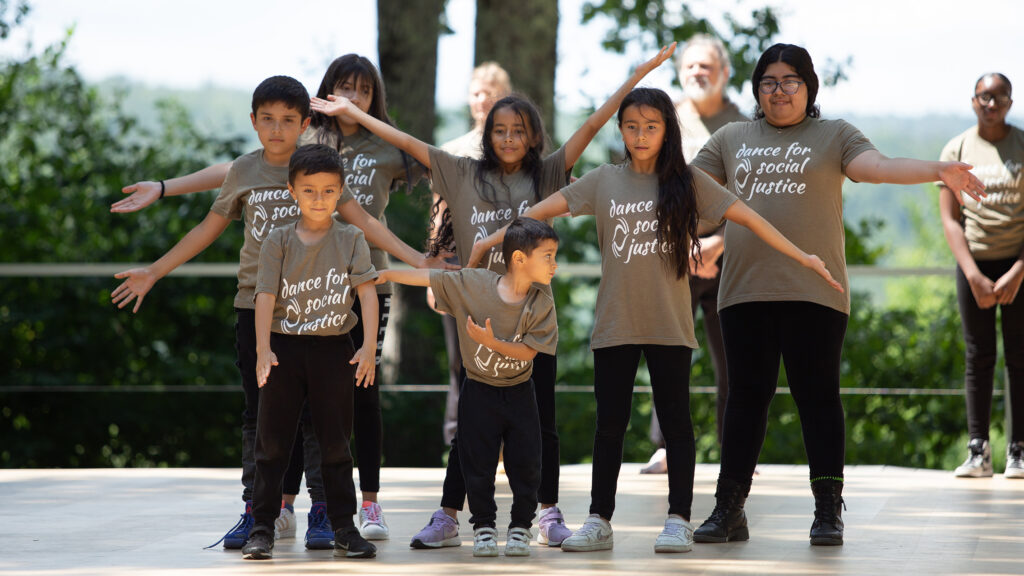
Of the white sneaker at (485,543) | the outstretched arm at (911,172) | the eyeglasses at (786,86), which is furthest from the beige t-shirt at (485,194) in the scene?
the outstretched arm at (911,172)

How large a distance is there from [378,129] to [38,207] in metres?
4.78

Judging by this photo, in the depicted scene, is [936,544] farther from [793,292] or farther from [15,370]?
[15,370]

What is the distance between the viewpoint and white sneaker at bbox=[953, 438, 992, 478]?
476 centimetres

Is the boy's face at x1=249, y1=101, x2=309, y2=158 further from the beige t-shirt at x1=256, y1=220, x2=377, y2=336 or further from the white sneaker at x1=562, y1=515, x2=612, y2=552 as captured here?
the white sneaker at x1=562, y1=515, x2=612, y2=552

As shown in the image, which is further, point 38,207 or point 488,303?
point 38,207

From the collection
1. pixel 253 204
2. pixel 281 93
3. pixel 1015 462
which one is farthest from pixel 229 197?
pixel 1015 462

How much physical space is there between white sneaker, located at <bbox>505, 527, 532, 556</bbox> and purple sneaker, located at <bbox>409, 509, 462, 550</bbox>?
19 cm

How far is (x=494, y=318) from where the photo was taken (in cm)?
323

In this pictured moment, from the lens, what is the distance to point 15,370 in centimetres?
719

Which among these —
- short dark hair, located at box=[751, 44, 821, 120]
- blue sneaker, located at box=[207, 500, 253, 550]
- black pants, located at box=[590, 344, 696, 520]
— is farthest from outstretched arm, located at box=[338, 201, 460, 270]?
short dark hair, located at box=[751, 44, 821, 120]

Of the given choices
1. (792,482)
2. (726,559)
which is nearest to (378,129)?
(726,559)

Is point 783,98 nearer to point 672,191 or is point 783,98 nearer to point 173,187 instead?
point 672,191

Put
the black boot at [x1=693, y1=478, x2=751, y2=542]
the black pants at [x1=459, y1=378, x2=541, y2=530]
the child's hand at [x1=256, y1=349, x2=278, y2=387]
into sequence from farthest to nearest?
1. the black boot at [x1=693, y1=478, x2=751, y2=542]
2. the black pants at [x1=459, y1=378, x2=541, y2=530]
3. the child's hand at [x1=256, y1=349, x2=278, y2=387]

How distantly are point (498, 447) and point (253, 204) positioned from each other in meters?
0.99
